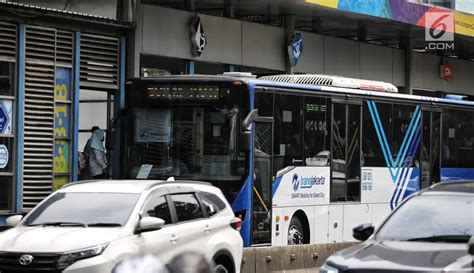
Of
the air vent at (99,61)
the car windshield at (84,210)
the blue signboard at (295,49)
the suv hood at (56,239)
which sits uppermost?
the blue signboard at (295,49)

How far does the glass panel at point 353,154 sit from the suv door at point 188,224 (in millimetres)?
8002

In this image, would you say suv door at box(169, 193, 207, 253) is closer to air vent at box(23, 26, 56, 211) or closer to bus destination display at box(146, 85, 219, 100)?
bus destination display at box(146, 85, 219, 100)

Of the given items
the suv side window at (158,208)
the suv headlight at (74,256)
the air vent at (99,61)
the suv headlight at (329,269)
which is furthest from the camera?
the air vent at (99,61)

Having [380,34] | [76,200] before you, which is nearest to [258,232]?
[76,200]

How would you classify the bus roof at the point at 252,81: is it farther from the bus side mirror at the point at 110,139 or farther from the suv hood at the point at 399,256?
the suv hood at the point at 399,256

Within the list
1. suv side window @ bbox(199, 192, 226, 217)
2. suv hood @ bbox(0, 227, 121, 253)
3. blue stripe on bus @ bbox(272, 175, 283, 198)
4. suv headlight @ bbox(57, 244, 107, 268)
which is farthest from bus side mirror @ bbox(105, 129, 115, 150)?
suv headlight @ bbox(57, 244, 107, 268)

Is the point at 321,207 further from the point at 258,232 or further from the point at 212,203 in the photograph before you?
the point at 212,203

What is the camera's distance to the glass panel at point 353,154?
20219 millimetres

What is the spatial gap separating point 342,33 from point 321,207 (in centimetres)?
1264

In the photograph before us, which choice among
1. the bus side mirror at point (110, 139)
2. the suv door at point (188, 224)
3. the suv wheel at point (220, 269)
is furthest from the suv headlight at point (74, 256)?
the bus side mirror at point (110, 139)

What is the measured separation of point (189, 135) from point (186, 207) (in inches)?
207

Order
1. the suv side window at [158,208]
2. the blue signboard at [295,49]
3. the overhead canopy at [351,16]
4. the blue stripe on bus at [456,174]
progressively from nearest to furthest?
the suv side window at [158,208] → the blue stripe on bus at [456,174] → the overhead canopy at [351,16] → the blue signboard at [295,49]

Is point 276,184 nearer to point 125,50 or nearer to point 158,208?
point 158,208

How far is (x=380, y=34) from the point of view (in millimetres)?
31938
